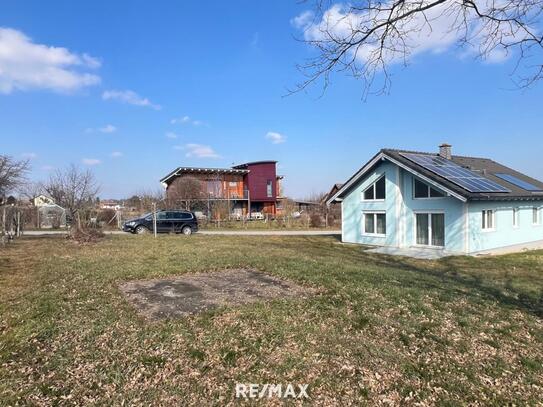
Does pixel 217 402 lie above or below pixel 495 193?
below

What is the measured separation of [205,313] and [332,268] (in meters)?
4.80

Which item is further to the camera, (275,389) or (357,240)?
(357,240)

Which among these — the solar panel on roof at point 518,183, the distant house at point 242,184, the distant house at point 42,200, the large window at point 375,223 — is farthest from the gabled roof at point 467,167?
the distant house at point 42,200

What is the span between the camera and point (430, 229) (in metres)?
18.7

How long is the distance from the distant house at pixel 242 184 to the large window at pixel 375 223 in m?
22.5

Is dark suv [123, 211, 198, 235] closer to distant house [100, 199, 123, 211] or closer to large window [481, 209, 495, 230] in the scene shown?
distant house [100, 199, 123, 211]

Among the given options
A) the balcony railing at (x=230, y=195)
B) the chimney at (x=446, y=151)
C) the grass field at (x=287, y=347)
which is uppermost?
the chimney at (x=446, y=151)

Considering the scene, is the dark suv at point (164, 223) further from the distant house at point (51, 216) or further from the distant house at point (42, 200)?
the distant house at point (42, 200)

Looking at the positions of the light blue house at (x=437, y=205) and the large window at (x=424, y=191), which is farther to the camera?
the large window at (x=424, y=191)

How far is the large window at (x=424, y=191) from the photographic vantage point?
18242 millimetres

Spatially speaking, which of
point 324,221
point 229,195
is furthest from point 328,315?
point 229,195

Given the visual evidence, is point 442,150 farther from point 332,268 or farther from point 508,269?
point 332,268

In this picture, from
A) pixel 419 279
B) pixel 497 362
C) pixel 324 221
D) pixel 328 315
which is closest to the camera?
pixel 497 362

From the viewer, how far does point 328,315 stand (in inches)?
226
